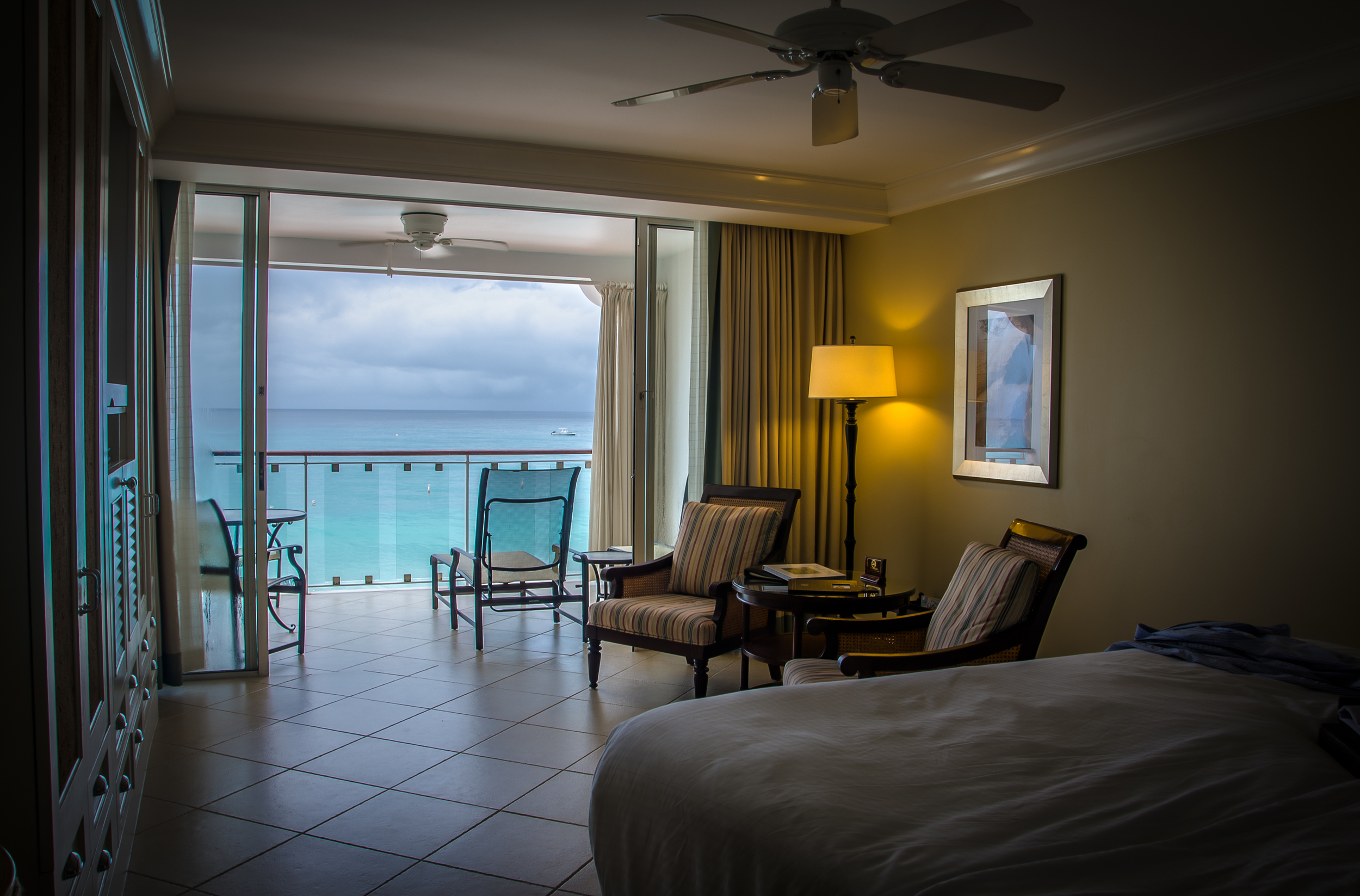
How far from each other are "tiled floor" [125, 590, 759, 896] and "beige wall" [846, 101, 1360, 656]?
1.75 metres

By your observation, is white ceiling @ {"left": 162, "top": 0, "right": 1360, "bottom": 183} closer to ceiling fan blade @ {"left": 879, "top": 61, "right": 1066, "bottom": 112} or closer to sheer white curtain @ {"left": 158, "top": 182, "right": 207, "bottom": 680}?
ceiling fan blade @ {"left": 879, "top": 61, "right": 1066, "bottom": 112}

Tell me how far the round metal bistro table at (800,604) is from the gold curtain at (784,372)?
1362mm

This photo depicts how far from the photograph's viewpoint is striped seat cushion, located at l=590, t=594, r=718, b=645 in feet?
12.5

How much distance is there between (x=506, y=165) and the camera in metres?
4.07

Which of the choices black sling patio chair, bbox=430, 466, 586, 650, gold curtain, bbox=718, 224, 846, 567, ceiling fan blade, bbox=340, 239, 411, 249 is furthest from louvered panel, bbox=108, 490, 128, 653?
ceiling fan blade, bbox=340, 239, 411, 249

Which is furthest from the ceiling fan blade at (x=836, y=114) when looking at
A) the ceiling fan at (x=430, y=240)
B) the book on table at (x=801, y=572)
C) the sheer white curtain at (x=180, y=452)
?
the ceiling fan at (x=430, y=240)

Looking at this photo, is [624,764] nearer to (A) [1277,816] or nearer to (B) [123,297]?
(A) [1277,816]

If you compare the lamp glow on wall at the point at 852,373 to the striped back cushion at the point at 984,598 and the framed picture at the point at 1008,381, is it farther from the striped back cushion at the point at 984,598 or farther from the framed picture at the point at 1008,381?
the striped back cushion at the point at 984,598

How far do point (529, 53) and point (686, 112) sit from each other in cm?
80

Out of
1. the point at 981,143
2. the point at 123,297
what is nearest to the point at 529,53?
the point at 123,297

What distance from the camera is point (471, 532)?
6535 mm

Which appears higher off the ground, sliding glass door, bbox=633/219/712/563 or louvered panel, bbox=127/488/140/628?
sliding glass door, bbox=633/219/712/563

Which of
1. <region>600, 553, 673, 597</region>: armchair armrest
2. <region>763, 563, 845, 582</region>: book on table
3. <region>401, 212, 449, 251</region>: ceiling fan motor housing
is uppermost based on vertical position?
<region>401, 212, 449, 251</region>: ceiling fan motor housing

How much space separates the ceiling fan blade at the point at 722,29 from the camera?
2.05 meters
